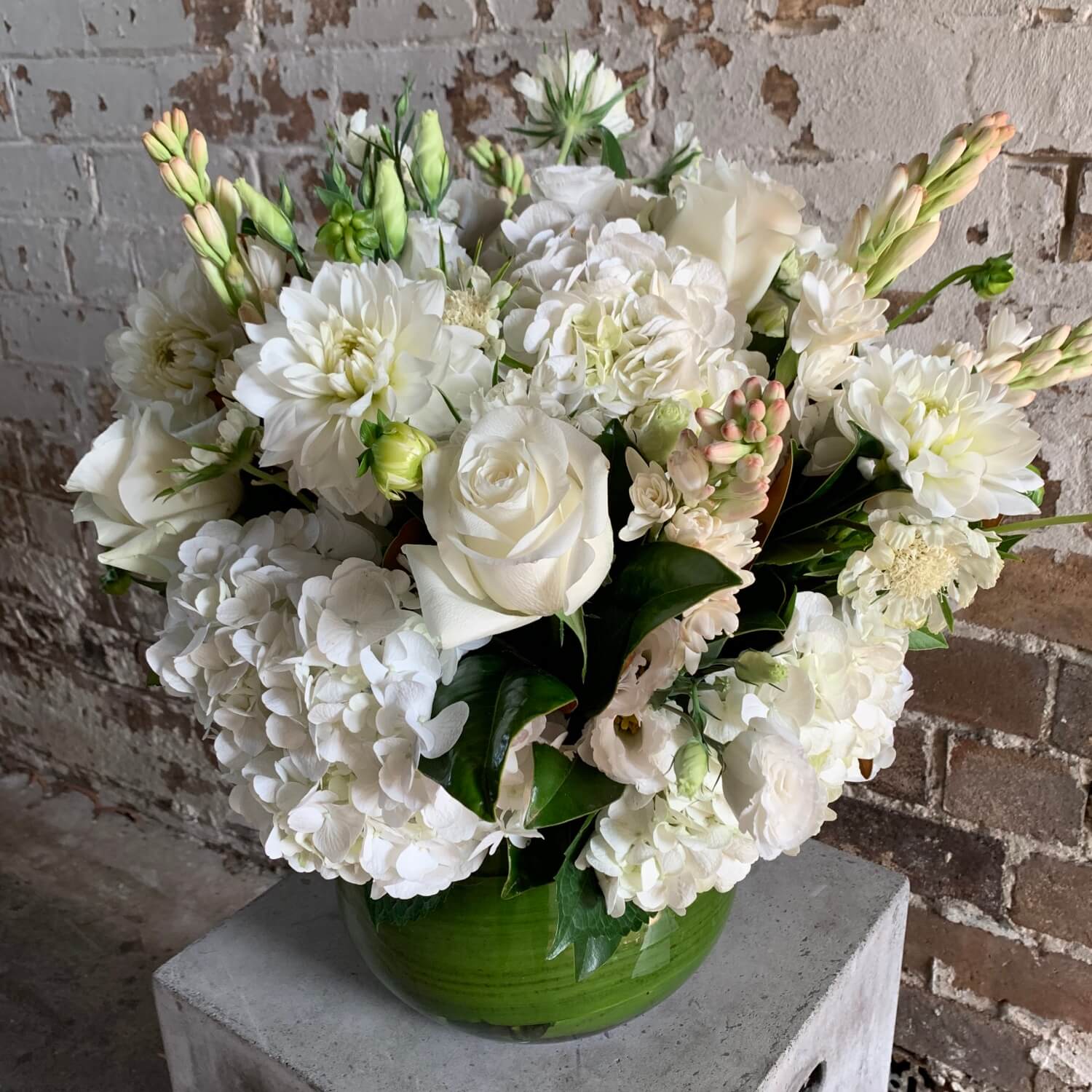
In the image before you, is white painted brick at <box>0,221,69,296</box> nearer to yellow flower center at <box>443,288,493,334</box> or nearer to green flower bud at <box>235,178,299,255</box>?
green flower bud at <box>235,178,299,255</box>

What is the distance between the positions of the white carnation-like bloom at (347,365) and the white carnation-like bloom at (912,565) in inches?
8.2

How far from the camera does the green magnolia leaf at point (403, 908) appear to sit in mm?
562

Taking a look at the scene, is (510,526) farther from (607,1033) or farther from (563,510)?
(607,1033)

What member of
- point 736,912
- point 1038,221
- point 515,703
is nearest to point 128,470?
point 515,703

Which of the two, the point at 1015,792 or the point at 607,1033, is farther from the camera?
the point at 1015,792

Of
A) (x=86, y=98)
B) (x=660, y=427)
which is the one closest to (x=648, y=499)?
(x=660, y=427)

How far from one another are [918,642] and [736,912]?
0.28m

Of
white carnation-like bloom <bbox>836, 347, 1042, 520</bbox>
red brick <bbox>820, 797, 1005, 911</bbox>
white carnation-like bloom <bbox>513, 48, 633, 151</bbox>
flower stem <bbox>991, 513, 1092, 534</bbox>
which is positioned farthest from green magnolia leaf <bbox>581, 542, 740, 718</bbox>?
red brick <bbox>820, 797, 1005, 911</bbox>

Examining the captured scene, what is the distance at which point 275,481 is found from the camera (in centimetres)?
54

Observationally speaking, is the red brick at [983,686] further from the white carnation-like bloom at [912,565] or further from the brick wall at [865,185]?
the white carnation-like bloom at [912,565]

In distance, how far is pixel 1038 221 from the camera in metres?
0.76

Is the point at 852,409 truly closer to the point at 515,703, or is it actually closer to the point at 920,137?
the point at 515,703

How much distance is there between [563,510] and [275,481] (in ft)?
0.63

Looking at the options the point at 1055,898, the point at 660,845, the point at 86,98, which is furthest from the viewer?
the point at 86,98
